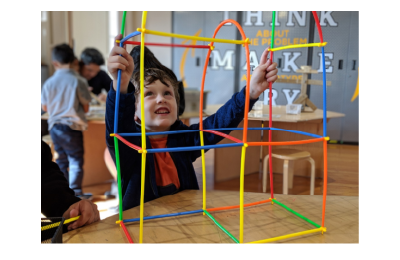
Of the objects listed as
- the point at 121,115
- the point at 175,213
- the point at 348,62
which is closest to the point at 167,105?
the point at 121,115

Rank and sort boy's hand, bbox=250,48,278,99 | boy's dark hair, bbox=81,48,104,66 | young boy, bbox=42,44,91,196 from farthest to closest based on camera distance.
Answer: boy's dark hair, bbox=81,48,104,66, young boy, bbox=42,44,91,196, boy's hand, bbox=250,48,278,99

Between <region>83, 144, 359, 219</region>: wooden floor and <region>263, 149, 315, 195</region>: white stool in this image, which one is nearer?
<region>83, 144, 359, 219</region>: wooden floor

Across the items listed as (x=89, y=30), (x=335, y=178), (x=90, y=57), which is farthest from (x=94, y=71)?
(x=335, y=178)

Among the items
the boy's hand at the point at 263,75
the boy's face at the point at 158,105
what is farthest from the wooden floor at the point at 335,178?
the boy's hand at the point at 263,75

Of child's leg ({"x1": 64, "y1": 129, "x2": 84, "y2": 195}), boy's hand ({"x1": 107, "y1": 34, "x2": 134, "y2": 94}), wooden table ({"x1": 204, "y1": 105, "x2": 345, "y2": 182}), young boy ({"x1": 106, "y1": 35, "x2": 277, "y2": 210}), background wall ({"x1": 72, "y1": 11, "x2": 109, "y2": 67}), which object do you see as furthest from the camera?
background wall ({"x1": 72, "y1": 11, "x2": 109, "y2": 67})

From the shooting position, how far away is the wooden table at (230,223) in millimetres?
603

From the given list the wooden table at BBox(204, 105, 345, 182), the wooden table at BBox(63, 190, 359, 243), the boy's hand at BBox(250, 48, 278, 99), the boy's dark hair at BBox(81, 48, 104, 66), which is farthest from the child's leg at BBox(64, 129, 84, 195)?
the boy's hand at BBox(250, 48, 278, 99)

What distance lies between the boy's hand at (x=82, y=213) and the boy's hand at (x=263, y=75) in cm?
45

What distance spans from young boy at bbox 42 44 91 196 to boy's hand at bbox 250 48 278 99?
6.12ft

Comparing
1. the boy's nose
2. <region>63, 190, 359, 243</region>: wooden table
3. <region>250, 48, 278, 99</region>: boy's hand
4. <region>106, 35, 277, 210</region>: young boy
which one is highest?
<region>250, 48, 278, 99</region>: boy's hand

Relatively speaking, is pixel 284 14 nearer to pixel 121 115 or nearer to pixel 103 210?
pixel 121 115

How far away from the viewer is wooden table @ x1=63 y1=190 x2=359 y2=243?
Result: 1.98ft

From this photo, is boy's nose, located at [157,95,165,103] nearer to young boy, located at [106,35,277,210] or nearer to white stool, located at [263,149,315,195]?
young boy, located at [106,35,277,210]

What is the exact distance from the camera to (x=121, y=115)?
0.73m
